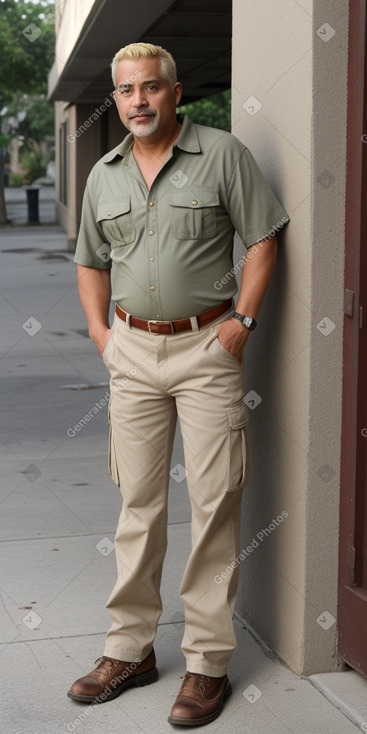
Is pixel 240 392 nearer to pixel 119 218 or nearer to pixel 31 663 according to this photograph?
pixel 119 218

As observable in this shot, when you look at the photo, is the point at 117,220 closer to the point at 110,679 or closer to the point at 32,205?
the point at 110,679

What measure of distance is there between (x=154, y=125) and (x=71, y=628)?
2019 mm

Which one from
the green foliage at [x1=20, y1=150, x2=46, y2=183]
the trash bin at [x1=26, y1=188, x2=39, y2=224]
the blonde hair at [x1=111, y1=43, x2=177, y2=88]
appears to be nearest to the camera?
the blonde hair at [x1=111, y1=43, x2=177, y2=88]

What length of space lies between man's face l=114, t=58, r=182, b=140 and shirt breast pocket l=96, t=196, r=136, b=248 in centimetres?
24

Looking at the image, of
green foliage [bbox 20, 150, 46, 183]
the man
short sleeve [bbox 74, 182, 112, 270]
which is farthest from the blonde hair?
green foliage [bbox 20, 150, 46, 183]

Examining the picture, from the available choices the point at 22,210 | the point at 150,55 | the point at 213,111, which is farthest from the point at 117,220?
the point at 213,111

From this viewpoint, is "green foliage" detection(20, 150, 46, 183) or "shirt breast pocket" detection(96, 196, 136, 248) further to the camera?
"green foliage" detection(20, 150, 46, 183)

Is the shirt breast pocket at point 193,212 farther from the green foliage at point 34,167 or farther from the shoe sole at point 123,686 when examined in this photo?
the green foliage at point 34,167

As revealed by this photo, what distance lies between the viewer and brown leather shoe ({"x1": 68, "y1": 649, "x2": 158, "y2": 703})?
3.73 metres

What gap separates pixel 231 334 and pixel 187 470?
48cm

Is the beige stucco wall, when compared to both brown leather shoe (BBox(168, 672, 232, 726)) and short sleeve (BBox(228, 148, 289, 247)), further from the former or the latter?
brown leather shoe (BBox(168, 672, 232, 726))

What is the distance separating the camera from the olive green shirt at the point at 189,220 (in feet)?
11.7

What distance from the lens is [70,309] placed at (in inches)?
565

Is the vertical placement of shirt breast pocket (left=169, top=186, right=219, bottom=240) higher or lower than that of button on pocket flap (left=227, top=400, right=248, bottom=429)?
higher
